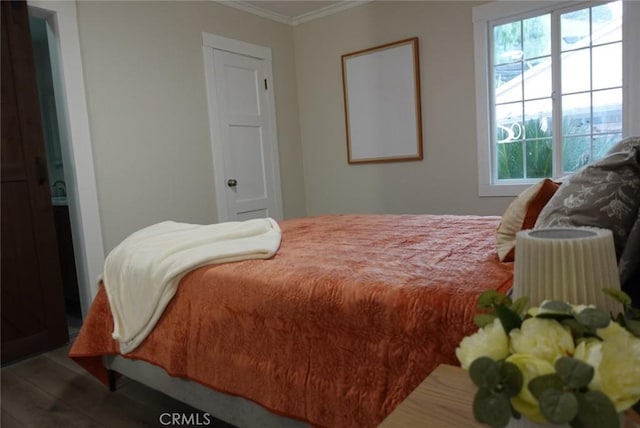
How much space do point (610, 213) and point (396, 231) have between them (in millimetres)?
1150

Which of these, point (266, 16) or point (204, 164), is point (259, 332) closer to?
point (204, 164)

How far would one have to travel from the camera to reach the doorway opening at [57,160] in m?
2.82

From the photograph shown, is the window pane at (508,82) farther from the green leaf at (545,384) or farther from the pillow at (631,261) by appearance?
the green leaf at (545,384)

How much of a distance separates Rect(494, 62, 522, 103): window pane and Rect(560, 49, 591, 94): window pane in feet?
1.01

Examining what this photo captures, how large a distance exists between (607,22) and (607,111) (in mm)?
614

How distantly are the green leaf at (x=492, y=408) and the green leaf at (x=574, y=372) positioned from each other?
70 millimetres

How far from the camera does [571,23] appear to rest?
3193 millimetres

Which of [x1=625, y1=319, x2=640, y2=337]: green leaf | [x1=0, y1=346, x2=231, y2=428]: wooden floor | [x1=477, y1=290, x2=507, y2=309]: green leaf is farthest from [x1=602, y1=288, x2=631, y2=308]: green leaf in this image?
[x1=0, y1=346, x2=231, y2=428]: wooden floor

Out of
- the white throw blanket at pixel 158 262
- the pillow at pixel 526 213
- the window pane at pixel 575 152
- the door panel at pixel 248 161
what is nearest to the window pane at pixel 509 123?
the window pane at pixel 575 152

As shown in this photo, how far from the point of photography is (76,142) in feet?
9.16

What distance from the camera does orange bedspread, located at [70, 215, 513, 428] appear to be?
114 centimetres

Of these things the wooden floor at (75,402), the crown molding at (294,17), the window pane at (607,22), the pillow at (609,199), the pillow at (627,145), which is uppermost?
the crown molding at (294,17)

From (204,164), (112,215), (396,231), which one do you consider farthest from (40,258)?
(396,231)

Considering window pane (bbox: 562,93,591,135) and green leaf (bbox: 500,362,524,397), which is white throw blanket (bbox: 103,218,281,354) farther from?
window pane (bbox: 562,93,591,135)
